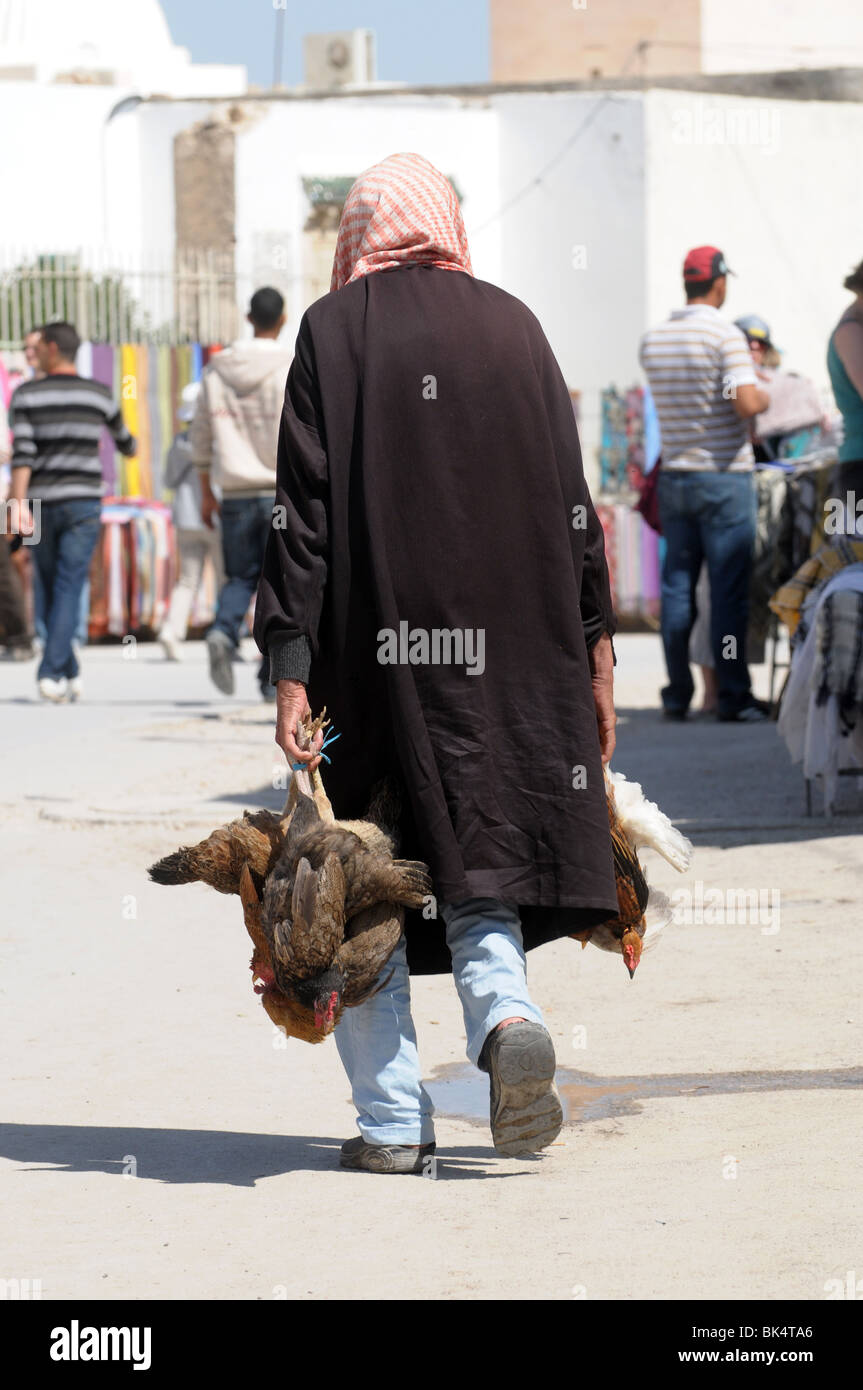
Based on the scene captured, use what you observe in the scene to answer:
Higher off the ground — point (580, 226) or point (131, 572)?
point (580, 226)

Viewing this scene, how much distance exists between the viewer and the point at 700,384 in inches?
400

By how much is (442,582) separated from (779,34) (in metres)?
41.2

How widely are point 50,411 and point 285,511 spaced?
28.3ft

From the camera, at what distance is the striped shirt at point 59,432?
40.0 feet

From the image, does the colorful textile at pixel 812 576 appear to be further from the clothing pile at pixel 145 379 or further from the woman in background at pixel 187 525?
the clothing pile at pixel 145 379

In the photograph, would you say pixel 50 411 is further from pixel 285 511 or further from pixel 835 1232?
pixel 835 1232

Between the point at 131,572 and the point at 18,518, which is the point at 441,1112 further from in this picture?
the point at 131,572

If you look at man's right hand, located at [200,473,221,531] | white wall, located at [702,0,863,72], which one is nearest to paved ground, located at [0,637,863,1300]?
man's right hand, located at [200,473,221,531]

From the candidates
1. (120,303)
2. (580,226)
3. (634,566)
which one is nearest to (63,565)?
(634,566)

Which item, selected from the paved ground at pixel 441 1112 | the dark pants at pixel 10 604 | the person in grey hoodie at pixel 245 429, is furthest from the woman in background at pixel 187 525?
the paved ground at pixel 441 1112

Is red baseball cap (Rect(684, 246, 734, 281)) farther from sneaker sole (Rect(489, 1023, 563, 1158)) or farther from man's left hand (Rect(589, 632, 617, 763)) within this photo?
sneaker sole (Rect(489, 1023, 563, 1158))

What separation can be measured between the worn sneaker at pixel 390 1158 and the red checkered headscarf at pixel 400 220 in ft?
5.43

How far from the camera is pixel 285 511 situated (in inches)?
156

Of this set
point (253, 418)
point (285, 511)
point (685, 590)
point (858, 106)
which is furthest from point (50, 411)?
point (858, 106)
